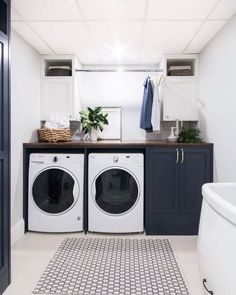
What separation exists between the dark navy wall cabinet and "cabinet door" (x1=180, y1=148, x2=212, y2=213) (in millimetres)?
1879

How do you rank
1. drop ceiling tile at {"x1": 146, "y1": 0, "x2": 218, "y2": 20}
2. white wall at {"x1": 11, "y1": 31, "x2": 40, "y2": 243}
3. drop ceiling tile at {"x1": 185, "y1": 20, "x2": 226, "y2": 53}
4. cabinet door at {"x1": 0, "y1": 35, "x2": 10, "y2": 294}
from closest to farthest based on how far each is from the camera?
cabinet door at {"x1": 0, "y1": 35, "x2": 10, "y2": 294} < drop ceiling tile at {"x1": 146, "y1": 0, "x2": 218, "y2": 20} < drop ceiling tile at {"x1": 185, "y1": 20, "x2": 226, "y2": 53} < white wall at {"x1": 11, "y1": 31, "x2": 40, "y2": 243}

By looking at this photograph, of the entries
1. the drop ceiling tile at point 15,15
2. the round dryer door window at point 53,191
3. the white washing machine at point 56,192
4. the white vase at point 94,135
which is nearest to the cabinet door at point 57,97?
the white vase at point 94,135

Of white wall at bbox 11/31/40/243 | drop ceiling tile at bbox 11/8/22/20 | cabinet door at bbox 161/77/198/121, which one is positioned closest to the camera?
drop ceiling tile at bbox 11/8/22/20

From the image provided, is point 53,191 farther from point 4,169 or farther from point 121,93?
point 121,93

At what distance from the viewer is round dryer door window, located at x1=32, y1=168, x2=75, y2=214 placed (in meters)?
3.07

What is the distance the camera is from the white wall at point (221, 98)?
2.48 meters

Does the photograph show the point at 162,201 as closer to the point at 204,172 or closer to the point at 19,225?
the point at 204,172

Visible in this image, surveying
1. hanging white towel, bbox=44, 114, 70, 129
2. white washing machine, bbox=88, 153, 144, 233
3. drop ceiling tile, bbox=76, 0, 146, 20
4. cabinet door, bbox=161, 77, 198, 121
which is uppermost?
drop ceiling tile, bbox=76, 0, 146, 20

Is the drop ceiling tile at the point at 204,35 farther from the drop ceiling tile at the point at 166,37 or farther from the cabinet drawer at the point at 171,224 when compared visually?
the cabinet drawer at the point at 171,224

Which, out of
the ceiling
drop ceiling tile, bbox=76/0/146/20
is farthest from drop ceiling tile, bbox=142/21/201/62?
drop ceiling tile, bbox=76/0/146/20

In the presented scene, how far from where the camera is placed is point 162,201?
3.09 m

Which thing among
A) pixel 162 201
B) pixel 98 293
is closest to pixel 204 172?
pixel 162 201

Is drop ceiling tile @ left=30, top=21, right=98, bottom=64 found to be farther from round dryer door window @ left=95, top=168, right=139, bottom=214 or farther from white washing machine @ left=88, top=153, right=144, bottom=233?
round dryer door window @ left=95, top=168, right=139, bottom=214

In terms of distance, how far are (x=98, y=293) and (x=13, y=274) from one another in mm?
750
